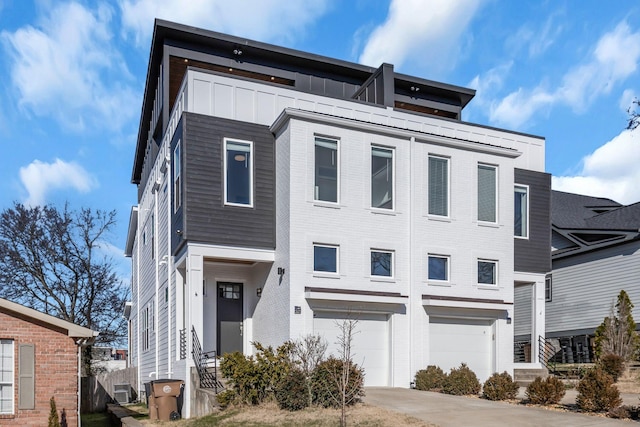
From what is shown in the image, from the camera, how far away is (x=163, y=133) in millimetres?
22391

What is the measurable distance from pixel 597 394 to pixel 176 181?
11693 millimetres

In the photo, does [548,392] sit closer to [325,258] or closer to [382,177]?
[325,258]

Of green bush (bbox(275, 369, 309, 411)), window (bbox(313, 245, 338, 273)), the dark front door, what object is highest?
window (bbox(313, 245, 338, 273))

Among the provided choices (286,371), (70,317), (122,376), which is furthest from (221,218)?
(70,317)

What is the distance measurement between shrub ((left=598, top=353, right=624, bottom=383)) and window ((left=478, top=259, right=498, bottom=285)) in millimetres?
3537

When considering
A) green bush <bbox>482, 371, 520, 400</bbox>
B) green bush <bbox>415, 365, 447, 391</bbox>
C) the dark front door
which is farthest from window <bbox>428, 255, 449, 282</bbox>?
the dark front door

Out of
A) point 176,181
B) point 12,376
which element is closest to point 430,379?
point 176,181

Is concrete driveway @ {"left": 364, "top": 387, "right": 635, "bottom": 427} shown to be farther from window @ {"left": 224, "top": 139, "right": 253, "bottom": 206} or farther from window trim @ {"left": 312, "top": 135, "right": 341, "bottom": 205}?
window @ {"left": 224, "top": 139, "right": 253, "bottom": 206}

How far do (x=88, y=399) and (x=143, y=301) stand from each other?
4.13m

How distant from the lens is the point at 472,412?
538 inches

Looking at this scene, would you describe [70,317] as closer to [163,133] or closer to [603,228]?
[163,133]

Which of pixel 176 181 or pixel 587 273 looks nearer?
pixel 176 181

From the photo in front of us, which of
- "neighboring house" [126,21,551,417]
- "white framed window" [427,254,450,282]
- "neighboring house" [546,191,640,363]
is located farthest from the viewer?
"neighboring house" [546,191,640,363]

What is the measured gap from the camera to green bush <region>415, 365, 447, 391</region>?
17625 millimetres
